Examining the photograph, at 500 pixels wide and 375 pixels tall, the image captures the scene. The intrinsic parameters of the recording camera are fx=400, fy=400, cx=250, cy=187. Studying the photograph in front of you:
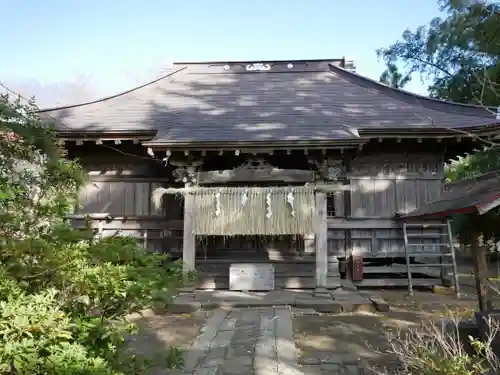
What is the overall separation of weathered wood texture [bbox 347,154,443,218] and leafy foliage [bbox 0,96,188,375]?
8.20 metres

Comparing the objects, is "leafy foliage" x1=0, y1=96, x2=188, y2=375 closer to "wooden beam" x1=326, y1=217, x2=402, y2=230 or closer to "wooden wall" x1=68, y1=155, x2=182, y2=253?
"wooden wall" x1=68, y1=155, x2=182, y2=253

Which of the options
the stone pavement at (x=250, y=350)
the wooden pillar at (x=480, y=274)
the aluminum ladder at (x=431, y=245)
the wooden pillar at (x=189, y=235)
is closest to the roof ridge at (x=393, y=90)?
the aluminum ladder at (x=431, y=245)

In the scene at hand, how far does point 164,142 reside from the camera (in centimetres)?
875

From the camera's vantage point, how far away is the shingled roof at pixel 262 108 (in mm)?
9695

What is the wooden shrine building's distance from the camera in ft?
29.4

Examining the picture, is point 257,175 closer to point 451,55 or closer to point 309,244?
point 309,244

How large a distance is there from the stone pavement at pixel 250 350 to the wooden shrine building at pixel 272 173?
2070 millimetres

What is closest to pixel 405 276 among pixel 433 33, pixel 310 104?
pixel 310 104

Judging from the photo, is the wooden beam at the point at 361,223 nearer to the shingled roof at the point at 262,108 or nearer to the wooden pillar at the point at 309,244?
the wooden pillar at the point at 309,244

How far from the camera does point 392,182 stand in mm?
10664

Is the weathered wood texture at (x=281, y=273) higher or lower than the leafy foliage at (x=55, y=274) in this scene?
lower

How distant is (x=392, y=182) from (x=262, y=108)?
419 centimetres

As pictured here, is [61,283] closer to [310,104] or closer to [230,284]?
[230,284]

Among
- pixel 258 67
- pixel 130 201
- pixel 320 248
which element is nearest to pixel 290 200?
pixel 320 248
